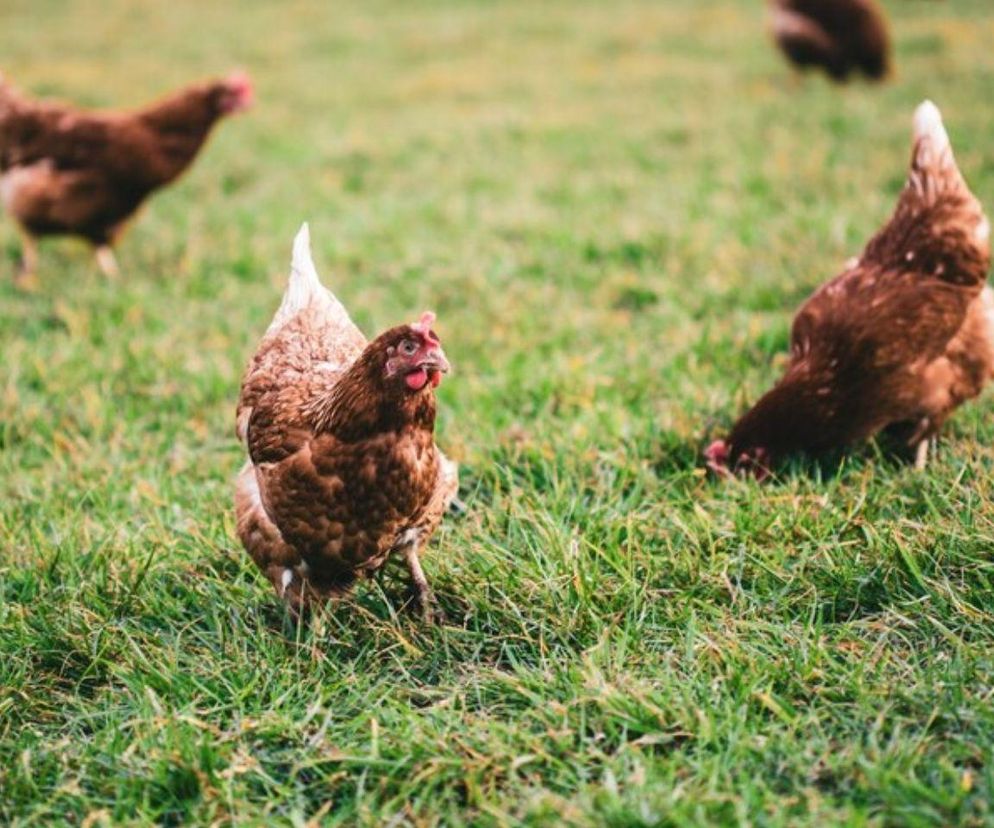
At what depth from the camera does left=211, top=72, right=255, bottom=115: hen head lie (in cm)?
603

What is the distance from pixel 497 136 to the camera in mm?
8352

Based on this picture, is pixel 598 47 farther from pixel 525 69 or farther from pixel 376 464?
pixel 376 464

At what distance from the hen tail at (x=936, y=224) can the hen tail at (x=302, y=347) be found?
1954mm

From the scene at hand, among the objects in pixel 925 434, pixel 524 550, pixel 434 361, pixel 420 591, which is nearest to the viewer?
pixel 434 361

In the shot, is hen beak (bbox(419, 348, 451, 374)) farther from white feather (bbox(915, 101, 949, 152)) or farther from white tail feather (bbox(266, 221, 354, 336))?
white feather (bbox(915, 101, 949, 152))

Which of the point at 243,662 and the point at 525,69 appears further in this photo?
the point at 525,69

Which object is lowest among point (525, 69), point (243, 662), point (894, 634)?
point (243, 662)

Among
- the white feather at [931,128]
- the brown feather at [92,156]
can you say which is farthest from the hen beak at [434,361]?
the brown feather at [92,156]

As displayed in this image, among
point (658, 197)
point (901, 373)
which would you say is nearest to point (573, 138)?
point (658, 197)

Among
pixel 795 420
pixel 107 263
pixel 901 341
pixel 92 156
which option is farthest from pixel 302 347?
pixel 92 156

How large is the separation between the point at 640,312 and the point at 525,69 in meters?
7.15

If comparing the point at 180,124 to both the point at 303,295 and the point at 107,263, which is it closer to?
the point at 107,263

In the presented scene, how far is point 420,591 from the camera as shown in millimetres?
2693

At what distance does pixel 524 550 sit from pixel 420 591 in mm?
354
